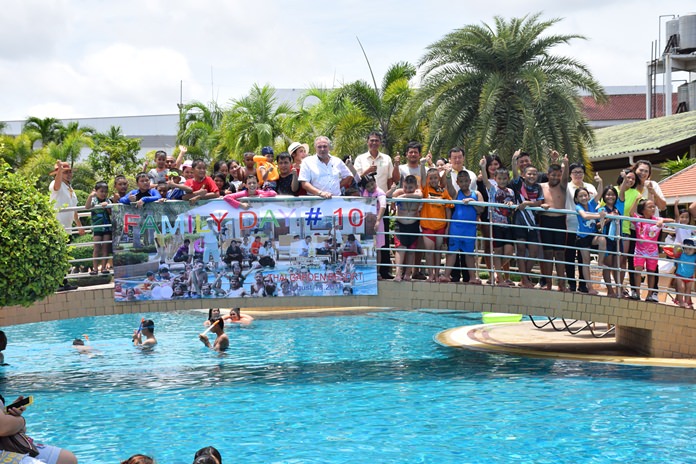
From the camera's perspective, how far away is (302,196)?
45.3ft

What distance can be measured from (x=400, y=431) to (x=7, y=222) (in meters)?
5.34

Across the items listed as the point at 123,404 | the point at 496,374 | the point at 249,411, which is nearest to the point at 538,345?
the point at 496,374

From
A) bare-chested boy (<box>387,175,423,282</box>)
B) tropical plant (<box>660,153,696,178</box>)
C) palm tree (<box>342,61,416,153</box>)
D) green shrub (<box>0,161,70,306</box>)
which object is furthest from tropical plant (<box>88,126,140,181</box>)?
green shrub (<box>0,161,70,306</box>)

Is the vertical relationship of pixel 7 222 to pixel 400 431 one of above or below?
above

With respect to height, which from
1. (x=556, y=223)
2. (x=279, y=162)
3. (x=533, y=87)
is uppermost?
(x=533, y=87)

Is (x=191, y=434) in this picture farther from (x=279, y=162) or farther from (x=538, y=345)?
(x=538, y=345)

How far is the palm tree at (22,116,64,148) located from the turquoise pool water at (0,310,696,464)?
38.6 meters

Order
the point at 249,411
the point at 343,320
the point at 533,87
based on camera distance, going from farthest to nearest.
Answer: the point at 533,87 < the point at 343,320 < the point at 249,411

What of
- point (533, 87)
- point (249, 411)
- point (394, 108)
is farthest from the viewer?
point (394, 108)

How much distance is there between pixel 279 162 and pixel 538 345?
5675 mm

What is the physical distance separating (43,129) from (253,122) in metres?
19.4

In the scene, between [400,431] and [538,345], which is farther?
[538,345]

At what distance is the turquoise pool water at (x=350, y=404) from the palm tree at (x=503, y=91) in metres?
7.96

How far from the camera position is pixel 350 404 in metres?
12.0
